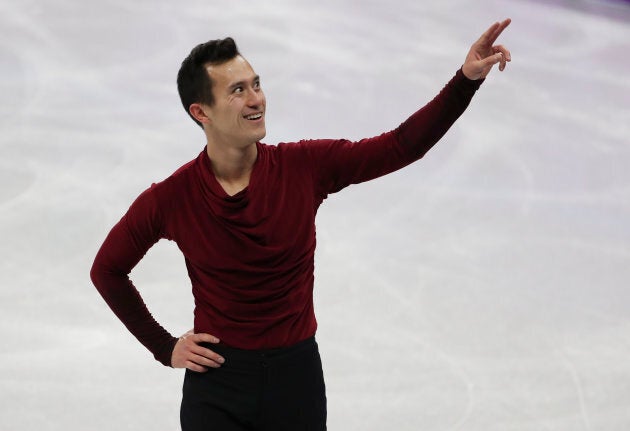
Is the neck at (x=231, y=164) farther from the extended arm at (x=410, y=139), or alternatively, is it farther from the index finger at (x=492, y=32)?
the index finger at (x=492, y=32)

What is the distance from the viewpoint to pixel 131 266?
2531 mm

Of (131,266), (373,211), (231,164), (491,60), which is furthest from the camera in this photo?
(373,211)

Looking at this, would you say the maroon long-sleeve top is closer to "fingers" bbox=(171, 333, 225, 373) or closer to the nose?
"fingers" bbox=(171, 333, 225, 373)

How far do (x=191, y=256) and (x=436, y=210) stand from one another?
273 cm

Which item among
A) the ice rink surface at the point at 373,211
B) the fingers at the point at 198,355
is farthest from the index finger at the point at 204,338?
the ice rink surface at the point at 373,211

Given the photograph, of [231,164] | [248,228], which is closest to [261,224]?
[248,228]

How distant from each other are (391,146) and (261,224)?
0.35 metres

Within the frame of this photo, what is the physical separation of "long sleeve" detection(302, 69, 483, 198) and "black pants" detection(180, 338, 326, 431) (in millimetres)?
386

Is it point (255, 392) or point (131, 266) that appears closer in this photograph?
point (255, 392)

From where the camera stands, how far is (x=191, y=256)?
2.41 meters

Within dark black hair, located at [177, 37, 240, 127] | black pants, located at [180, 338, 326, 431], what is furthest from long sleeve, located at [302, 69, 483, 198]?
black pants, located at [180, 338, 326, 431]

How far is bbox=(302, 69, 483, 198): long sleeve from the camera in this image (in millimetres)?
2383

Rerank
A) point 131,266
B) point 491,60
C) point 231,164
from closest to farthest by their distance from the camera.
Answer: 1. point 491,60
2. point 231,164
3. point 131,266

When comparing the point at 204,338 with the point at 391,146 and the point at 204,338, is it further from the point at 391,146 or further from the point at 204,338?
the point at 391,146
